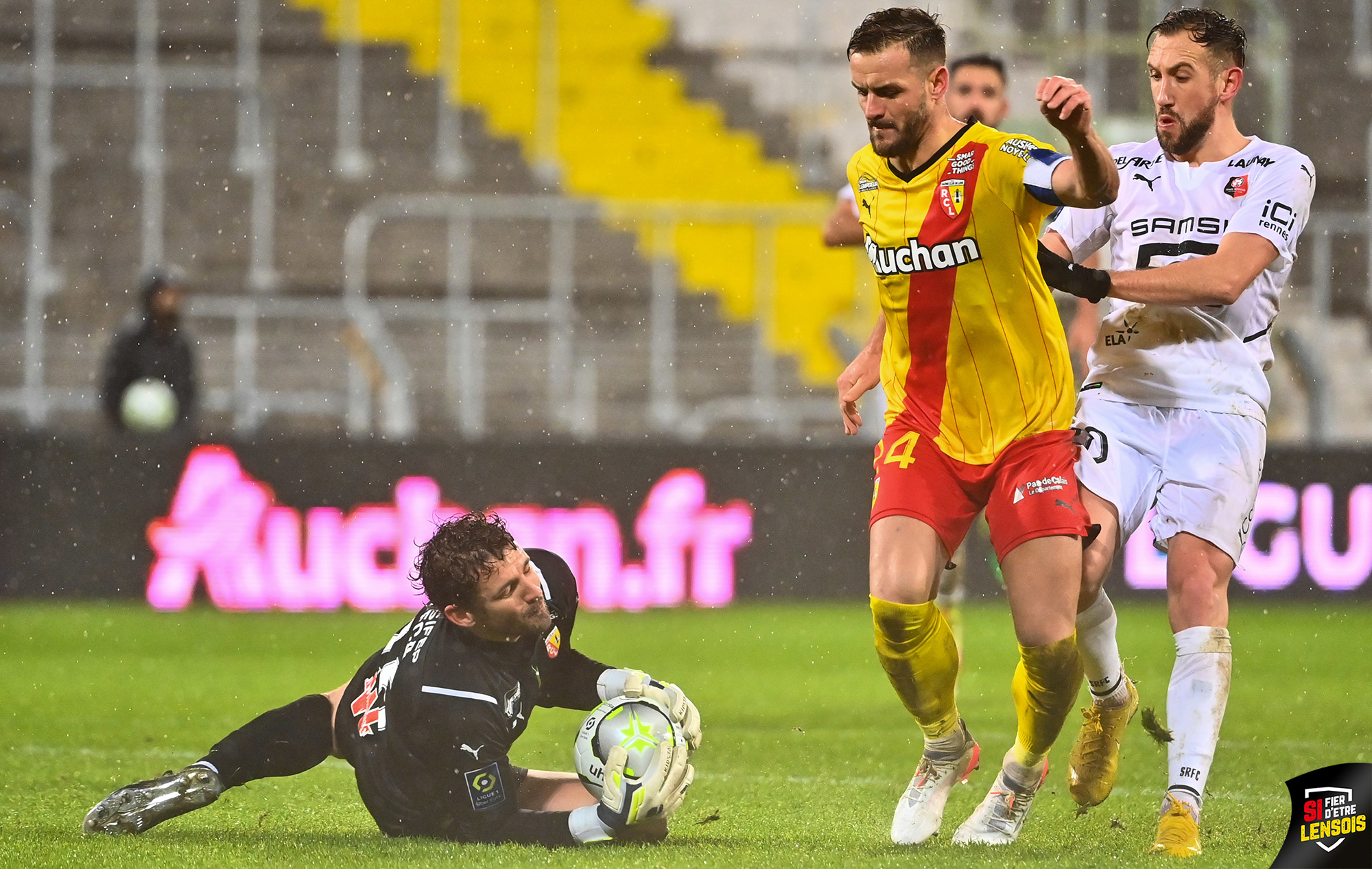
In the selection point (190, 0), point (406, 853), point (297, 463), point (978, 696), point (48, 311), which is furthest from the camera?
point (190, 0)

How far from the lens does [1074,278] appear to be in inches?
159

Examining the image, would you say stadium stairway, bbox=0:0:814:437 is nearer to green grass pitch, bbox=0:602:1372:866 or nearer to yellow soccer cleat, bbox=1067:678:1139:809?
green grass pitch, bbox=0:602:1372:866

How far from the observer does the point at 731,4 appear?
15.0 metres

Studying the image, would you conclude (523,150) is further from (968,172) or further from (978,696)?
(968,172)

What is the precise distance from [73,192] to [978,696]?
31.3ft

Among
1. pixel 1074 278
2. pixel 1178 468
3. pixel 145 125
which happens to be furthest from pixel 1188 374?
pixel 145 125

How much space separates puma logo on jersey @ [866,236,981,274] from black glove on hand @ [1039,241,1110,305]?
174 millimetres

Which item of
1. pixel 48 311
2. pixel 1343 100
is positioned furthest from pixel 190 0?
pixel 1343 100

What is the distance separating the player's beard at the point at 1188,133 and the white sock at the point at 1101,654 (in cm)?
119

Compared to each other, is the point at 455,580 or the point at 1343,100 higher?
the point at 1343,100

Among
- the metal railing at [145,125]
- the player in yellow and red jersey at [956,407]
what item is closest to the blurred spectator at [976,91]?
the player in yellow and red jersey at [956,407]

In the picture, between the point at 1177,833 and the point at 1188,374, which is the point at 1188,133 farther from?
the point at 1177,833

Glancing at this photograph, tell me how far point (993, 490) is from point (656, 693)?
97 centimetres

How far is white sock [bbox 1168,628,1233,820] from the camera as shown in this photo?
13.6 feet
